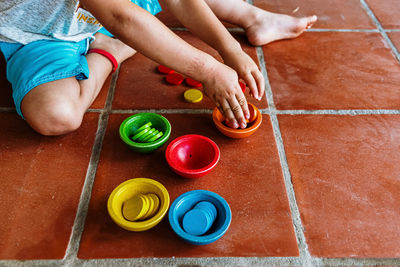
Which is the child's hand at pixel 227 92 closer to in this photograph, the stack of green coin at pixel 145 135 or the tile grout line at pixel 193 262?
the stack of green coin at pixel 145 135

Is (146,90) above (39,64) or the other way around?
the other way around

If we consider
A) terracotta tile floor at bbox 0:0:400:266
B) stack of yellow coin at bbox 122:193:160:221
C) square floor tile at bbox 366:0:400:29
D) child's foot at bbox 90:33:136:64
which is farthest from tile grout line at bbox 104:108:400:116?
square floor tile at bbox 366:0:400:29

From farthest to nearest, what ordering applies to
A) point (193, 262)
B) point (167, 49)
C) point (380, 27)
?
1. point (380, 27)
2. point (167, 49)
3. point (193, 262)

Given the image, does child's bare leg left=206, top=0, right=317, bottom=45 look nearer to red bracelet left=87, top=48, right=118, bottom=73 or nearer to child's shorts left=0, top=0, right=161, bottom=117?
red bracelet left=87, top=48, right=118, bottom=73

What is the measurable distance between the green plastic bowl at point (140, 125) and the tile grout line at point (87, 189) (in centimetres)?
9

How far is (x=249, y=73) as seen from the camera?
0.88 m

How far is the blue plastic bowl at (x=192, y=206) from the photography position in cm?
63

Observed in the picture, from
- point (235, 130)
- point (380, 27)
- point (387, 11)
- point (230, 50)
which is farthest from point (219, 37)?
point (387, 11)

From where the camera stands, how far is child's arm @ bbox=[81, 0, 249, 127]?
0.71m

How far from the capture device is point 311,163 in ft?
2.72

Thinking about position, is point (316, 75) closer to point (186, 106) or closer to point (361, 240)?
point (186, 106)

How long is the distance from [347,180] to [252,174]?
23 centimetres

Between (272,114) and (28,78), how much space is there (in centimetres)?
68

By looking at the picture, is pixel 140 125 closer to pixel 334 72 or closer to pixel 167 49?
pixel 167 49
